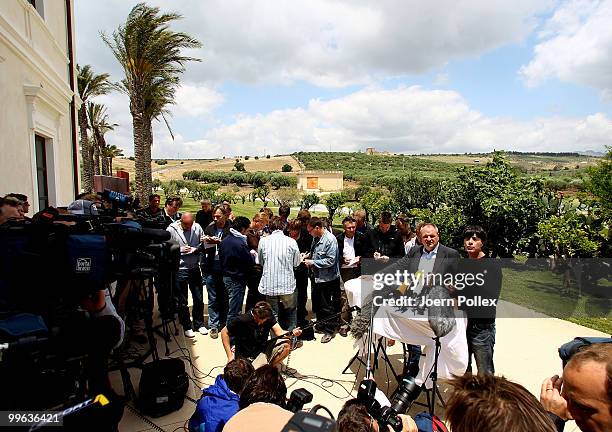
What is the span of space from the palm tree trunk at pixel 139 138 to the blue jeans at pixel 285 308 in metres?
12.5

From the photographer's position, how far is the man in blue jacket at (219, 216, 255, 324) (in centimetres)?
529

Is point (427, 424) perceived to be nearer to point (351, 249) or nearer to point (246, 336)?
point (246, 336)

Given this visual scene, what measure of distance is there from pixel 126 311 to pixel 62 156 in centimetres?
667

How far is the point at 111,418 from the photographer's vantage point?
149cm

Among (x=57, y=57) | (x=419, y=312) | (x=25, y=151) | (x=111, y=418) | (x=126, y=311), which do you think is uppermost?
(x=57, y=57)

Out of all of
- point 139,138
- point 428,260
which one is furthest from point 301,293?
point 139,138

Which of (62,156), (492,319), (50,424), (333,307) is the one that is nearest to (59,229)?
(50,424)

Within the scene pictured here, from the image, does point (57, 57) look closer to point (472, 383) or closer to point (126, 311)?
point (126, 311)

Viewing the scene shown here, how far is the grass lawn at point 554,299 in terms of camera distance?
7.20m

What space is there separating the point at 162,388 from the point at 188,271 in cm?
232

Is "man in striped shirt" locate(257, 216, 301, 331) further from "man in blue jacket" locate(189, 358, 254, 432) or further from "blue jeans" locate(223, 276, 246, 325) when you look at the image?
"man in blue jacket" locate(189, 358, 254, 432)

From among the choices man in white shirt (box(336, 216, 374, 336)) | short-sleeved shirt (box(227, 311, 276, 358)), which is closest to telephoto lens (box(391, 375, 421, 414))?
short-sleeved shirt (box(227, 311, 276, 358))

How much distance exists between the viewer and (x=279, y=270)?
5.18 metres

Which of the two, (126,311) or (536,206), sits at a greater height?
(536,206)
